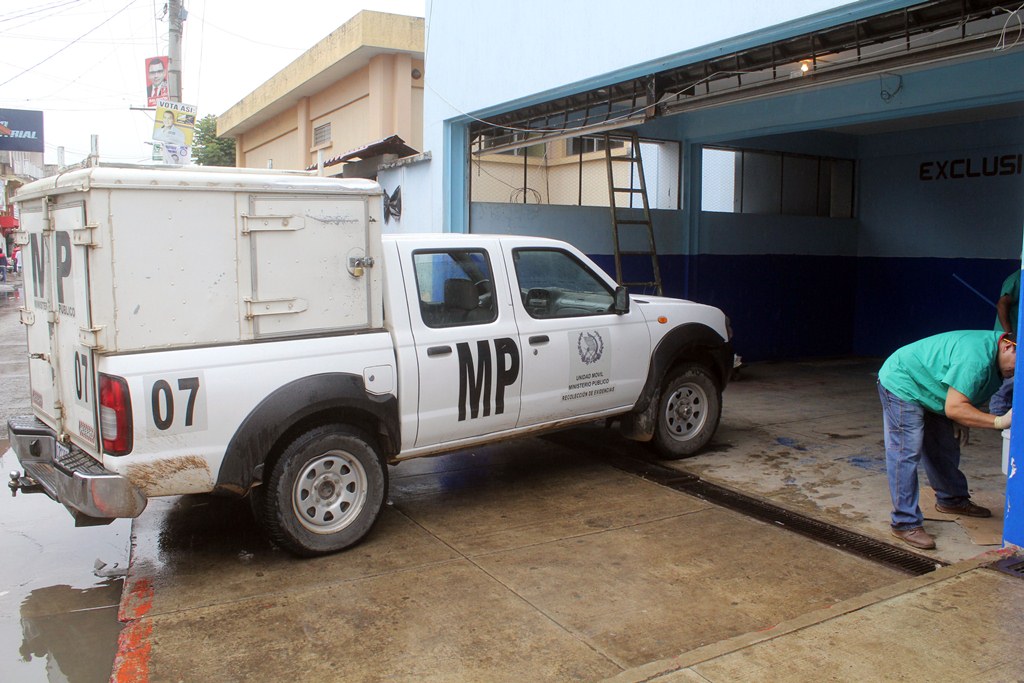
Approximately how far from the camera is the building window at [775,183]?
41.9 feet

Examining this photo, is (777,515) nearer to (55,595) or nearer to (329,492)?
(329,492)

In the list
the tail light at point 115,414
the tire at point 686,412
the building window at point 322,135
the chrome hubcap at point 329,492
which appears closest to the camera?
the tail light at point 115,414

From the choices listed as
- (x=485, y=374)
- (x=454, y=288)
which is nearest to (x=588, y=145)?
(x=454, y=288)

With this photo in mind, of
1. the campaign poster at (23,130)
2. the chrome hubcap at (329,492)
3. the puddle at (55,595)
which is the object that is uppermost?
the campaign poster at (23,130)

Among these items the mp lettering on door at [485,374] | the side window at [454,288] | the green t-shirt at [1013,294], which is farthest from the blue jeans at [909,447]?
the green t-shirt at [1013,294]

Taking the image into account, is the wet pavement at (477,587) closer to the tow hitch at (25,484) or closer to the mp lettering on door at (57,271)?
the tow hitch at (25,484)

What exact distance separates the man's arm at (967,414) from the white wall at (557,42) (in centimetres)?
270

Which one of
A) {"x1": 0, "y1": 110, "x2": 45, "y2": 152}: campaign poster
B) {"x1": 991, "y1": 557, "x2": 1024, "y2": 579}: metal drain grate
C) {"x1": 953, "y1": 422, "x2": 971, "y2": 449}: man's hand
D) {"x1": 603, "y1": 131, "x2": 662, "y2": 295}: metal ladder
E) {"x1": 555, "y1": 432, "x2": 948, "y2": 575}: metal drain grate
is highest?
{"x1": 0, "y1": 110, "x2": 45, "y2": 152}: campaign poster

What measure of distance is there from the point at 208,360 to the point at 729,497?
150 inches

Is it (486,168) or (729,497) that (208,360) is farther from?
(486,168)

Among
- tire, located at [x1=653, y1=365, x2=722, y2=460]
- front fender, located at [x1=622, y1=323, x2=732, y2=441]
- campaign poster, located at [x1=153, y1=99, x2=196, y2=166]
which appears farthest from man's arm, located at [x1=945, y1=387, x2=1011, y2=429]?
campaign poster, located at [x1=153, y1=99, x2=196, y2=166]

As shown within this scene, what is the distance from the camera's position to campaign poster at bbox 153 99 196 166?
12320 millimetres

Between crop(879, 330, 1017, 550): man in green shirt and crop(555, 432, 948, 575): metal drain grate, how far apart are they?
0.71 ft

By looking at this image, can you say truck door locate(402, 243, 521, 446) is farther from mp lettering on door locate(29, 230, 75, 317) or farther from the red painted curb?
mp lettering on door locate(29, 230, 75, 317)
